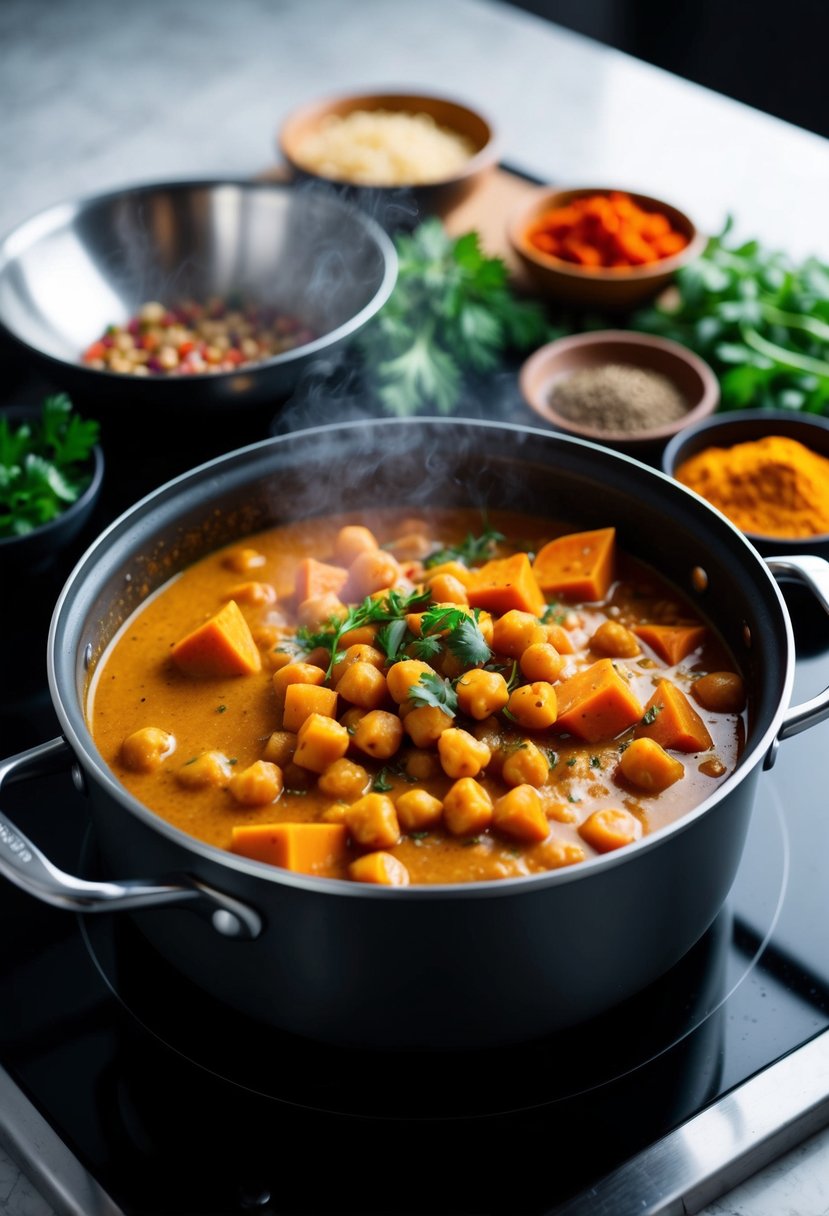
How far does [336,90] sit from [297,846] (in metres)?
4.00

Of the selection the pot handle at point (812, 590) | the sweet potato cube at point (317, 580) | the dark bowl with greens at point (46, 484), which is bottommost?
the dark bowl with greens at point (46, 484)

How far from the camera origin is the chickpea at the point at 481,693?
77.9 inches

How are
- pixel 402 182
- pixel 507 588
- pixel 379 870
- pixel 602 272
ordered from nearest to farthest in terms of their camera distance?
pixel 379 870, pixel 507 588, pixel 602 272, pixel 402 182

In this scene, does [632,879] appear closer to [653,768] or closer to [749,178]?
[653,768]

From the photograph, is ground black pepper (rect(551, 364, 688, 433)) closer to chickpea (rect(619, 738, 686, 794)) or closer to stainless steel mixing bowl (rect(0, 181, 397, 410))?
stainless steel mixing bowl (rect(0, 181, 397, 410))

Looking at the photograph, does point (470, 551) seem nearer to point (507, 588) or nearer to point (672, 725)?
point (507, 588)

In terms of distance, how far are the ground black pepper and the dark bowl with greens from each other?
110 centimetres

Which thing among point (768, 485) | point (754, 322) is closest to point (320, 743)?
point (768, 485)

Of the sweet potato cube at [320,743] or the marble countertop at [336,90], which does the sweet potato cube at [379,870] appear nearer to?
the sweet potato cube at [320,743]

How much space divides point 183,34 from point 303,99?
1009mm

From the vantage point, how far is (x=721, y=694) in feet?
7.04

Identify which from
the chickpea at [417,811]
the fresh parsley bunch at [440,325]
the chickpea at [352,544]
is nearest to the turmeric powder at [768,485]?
the fresh parsley bunch at [440,325]

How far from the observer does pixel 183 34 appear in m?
5.71

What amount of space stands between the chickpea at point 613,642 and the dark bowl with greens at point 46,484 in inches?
44.7
